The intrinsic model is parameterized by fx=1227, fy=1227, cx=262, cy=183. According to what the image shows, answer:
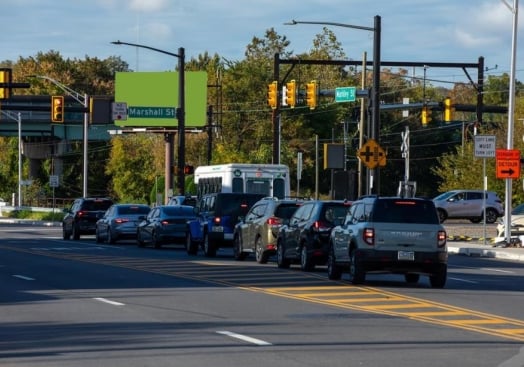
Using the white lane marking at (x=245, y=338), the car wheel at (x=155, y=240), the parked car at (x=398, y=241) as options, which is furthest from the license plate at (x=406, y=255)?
the car wheel at (x=155, y=240)

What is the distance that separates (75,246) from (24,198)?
61497 mm

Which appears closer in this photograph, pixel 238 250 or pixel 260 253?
pixel 260 253

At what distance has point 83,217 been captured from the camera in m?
51.7

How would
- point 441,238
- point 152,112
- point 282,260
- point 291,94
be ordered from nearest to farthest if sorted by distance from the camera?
point 441,238, point 282,260, point 291,94, point 152,112

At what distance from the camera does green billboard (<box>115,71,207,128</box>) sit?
3570 inches

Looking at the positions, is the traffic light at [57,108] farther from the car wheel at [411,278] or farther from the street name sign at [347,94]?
the car wheel at [411,278]

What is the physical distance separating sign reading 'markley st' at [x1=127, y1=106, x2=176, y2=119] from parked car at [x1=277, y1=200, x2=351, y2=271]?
57.7m

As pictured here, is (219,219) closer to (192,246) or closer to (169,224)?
(192,246)

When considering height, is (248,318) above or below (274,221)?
below

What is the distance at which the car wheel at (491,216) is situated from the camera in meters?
65.4

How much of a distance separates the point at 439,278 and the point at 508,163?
17794 millimetres

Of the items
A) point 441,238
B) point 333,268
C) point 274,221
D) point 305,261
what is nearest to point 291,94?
point 274,221

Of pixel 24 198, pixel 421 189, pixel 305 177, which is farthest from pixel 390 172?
pixel 24 198

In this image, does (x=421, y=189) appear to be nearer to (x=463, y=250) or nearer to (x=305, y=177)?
(x=305, y=177)
